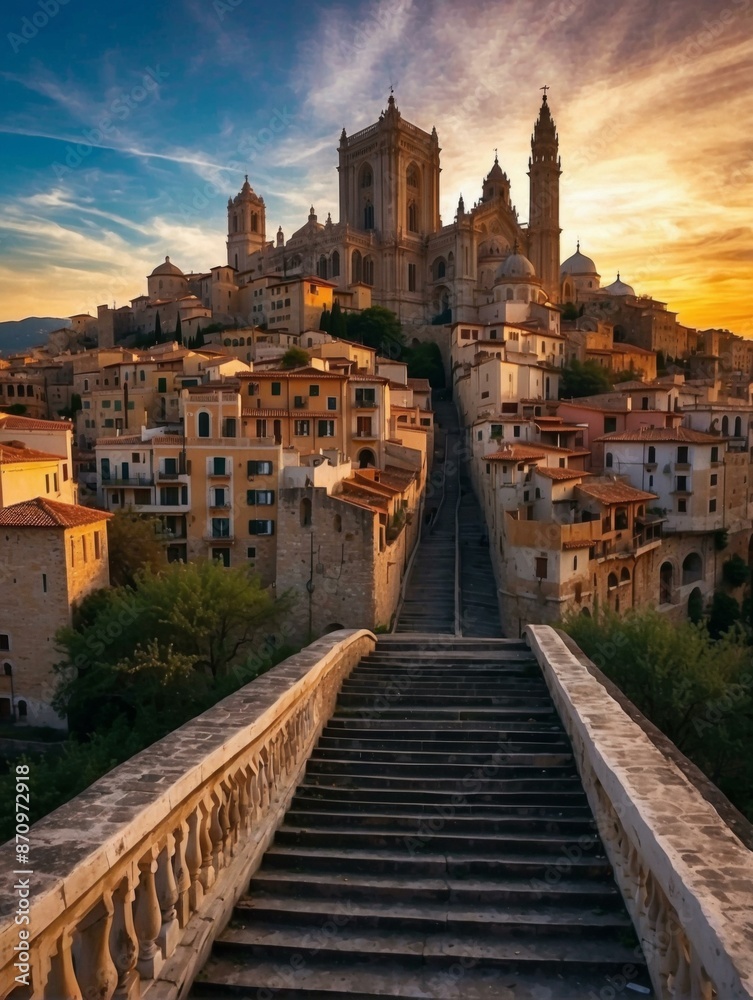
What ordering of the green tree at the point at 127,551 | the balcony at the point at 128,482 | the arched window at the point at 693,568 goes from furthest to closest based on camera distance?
the arched window at the point at 693,568 < the balcony at the point at 128,482 < the green tree at the point at 127,551

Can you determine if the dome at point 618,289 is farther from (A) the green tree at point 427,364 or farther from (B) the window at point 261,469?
(B) the window at point 261,469

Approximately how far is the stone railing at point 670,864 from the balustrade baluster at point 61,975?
2716mm

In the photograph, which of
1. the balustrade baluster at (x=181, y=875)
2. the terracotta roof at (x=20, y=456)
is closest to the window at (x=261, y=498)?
the terracotta roof at (x=20, y=456)

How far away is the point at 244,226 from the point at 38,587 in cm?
8705

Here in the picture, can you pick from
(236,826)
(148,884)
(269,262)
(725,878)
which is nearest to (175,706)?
(236,826)

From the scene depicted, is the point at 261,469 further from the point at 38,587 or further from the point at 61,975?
the point at 61,975

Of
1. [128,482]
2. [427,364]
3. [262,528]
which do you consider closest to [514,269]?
[427,364]

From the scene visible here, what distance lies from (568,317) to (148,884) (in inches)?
3164

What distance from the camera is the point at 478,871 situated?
218 inches

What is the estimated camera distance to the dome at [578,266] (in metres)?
95.6

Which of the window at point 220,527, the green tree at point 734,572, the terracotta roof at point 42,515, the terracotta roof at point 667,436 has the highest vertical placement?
the terracotta roof at point 667,436

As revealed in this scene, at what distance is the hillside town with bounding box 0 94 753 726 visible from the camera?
93.8ft

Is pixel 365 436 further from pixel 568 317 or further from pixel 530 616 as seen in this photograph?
pixel 568 317

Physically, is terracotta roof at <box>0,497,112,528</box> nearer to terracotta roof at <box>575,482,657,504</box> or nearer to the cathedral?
terracotta roof at <box>575,482,657,504</box>
